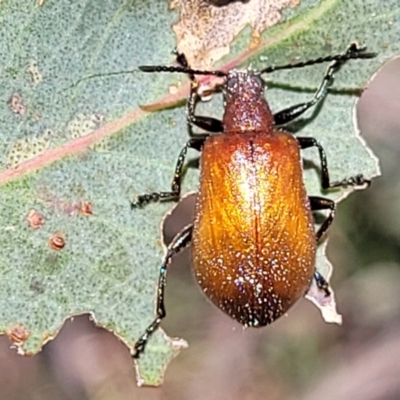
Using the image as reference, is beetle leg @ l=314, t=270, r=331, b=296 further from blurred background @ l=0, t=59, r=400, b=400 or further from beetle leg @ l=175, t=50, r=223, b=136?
blurred background @ l=0, t=59, r=400, b=400

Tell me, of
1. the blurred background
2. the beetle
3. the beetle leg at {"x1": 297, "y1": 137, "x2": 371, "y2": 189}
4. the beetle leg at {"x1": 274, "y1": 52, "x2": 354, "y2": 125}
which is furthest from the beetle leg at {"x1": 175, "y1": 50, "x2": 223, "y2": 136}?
the blurred background

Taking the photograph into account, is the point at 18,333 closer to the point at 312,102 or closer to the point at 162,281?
the point at 162,281

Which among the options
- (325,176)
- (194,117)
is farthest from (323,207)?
(194,117)

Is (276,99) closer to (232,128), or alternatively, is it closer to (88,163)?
(232,128)

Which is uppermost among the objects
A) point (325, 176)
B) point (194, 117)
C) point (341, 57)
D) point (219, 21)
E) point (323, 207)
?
point (219, 21)

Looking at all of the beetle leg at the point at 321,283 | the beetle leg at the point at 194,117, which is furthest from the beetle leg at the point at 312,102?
the beetle leg at the point at 321,283

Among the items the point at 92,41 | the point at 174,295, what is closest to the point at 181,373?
the point at 174,295

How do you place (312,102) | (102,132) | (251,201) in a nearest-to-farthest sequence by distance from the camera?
1. (251,201)
2. (102,132)
3. (312,102)
